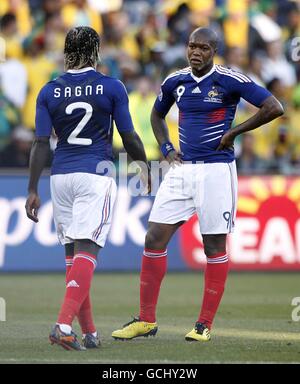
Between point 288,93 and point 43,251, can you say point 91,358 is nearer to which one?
point 43,251

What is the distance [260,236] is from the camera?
15086mm

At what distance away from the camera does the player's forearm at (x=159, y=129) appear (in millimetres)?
A: 9137

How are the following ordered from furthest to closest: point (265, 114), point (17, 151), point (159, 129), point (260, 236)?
1. point (17, 151)
2. point (260, 236)
3. point (159, 129)
4. point (265, 114)

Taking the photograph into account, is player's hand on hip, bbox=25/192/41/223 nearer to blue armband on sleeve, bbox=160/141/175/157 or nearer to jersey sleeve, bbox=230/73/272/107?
blue armband on sleeve, bbox=160/141/175/157

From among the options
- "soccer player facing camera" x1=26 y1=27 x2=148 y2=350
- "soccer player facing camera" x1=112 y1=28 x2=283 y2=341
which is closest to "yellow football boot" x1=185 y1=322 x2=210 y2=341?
"soccer player facing camera" x1=112 y1=28 x2=283 y2=341

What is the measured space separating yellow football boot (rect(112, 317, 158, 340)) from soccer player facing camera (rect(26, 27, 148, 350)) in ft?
1.90

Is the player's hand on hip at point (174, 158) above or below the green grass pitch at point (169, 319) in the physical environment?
above

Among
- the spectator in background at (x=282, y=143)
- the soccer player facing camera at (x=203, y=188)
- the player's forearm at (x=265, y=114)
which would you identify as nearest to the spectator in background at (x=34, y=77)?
the spectator in background at (x=282, y=143)

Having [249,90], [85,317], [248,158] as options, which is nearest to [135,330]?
[85,317]

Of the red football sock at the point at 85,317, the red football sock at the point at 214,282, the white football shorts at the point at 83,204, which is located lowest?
the red football sock at the point at 85,317

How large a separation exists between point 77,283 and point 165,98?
2084mm

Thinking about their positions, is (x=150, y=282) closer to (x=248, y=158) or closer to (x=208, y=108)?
(x=208, y=108)

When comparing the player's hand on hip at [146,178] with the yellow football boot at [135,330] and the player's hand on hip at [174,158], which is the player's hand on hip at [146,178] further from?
the yellow football boot at [135,330]

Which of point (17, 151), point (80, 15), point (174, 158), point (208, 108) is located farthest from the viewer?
point (80, 15)
